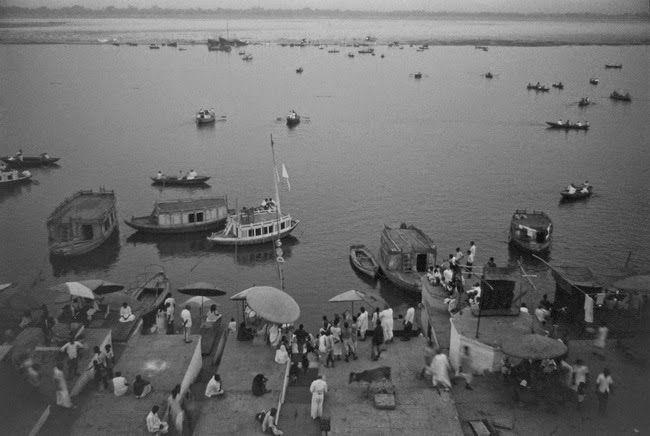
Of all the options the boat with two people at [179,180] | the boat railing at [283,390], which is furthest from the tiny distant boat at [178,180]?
the boat railing at [283,390]

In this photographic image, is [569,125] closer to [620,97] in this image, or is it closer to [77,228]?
[620,97]

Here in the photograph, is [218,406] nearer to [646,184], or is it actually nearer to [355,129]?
[646,184]

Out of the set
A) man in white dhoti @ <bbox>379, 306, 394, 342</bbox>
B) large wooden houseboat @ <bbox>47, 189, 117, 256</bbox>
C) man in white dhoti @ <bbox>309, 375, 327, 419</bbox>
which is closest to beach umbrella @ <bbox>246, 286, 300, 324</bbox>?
man in white dhoti @ <bbox>379, 306, 394, 342</bbox>

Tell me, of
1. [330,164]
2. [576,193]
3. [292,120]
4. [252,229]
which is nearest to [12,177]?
[252,229]

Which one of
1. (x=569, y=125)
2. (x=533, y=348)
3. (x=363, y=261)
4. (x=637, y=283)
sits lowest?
(x=363, y=261)

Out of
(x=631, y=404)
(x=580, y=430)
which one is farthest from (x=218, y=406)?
(x=631, y=404)

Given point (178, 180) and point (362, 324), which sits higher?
point (362, 324)

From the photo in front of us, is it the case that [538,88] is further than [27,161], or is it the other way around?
[538,88]
